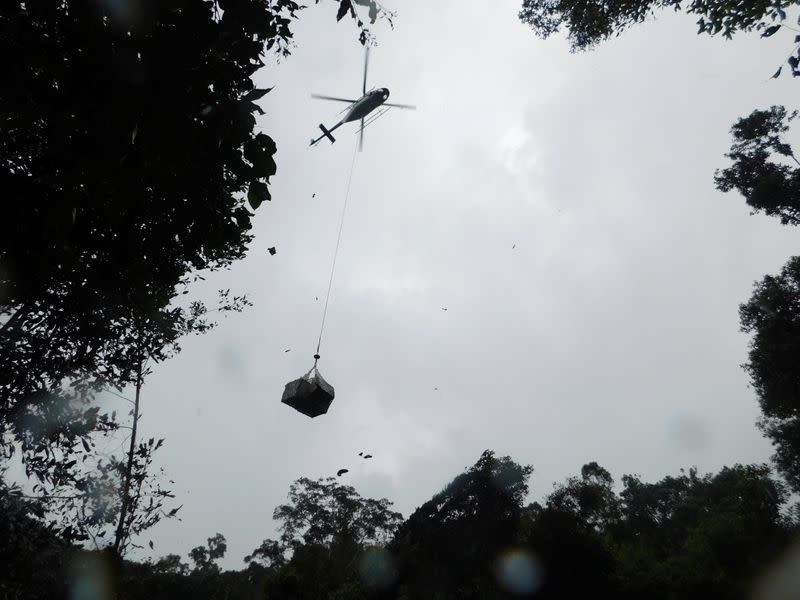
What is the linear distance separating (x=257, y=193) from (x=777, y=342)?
27.3 m

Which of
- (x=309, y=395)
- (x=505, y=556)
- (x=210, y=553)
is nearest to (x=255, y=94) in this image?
(x=309, y=395)

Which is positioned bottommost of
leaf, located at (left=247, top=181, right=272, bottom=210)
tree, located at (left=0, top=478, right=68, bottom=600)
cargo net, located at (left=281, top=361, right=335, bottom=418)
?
tree, located at (left=0, top=478, right=68, bottom=600)

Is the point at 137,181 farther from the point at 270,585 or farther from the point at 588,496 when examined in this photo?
the point at 588,496

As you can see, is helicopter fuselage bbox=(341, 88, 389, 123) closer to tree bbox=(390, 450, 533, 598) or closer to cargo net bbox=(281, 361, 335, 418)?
cargo net bbox=(281, 361, 335, 418)

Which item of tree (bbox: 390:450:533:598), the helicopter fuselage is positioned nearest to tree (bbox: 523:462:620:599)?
tree (bbox: 390:450:533:598)

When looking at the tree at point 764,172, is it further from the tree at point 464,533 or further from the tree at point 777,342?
the tree at point 464,533

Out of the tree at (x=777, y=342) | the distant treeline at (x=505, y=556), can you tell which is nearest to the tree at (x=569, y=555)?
the distant treeline at (x=505, y=556)

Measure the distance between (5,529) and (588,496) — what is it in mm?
32191

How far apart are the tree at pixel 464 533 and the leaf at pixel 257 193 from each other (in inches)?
1101

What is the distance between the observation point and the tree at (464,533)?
88.5 feet

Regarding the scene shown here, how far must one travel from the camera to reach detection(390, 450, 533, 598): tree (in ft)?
88.5

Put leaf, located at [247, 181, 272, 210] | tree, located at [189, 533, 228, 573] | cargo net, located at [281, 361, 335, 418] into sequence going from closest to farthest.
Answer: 1. leaf, located at [247, 181, 272, 210]
2. cargo net, located at [281, 361, 335, 418]
3. tree, located at [189, 533, 228, 573]

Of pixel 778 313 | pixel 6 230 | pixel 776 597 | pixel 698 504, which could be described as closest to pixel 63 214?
pixel 6 230

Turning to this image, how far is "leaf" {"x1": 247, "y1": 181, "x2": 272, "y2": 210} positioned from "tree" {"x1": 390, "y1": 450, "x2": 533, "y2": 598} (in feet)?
91.7
